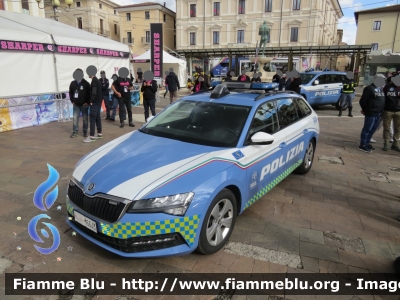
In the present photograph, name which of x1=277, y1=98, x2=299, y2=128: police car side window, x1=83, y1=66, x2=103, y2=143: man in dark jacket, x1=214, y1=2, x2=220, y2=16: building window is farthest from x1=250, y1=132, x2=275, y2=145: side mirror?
x1=214, y1=2, x2=220, y2=16: building window

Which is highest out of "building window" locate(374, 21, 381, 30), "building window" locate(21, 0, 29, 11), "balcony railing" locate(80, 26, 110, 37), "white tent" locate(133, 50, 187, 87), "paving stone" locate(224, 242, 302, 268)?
"building window" locate(374, 21, 381, 30)

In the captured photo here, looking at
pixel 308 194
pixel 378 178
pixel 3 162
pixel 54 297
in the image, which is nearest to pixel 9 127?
pixel 3 162

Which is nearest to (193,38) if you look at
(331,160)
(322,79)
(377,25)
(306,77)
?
(377,25)

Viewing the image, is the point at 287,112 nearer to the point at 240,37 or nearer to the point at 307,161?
the point at 307,161

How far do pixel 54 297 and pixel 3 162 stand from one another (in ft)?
14.9

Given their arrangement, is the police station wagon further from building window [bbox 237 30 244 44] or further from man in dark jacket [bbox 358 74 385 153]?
building window [bbox 237 30 244 44]

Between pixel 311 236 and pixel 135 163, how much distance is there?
2.24 metres

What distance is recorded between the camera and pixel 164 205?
2586mm

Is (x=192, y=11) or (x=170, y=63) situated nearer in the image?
(x=170, y=63)

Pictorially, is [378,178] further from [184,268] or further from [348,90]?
[348,90]

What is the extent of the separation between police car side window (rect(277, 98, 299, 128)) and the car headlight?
2326mm

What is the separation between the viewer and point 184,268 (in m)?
2.90

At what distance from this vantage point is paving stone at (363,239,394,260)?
3.25 metres

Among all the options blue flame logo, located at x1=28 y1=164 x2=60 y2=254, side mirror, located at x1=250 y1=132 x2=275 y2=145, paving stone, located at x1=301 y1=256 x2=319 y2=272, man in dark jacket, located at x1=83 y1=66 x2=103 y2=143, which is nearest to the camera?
paving stone, located at x1=301 y1=256 x2=319 y2=272
